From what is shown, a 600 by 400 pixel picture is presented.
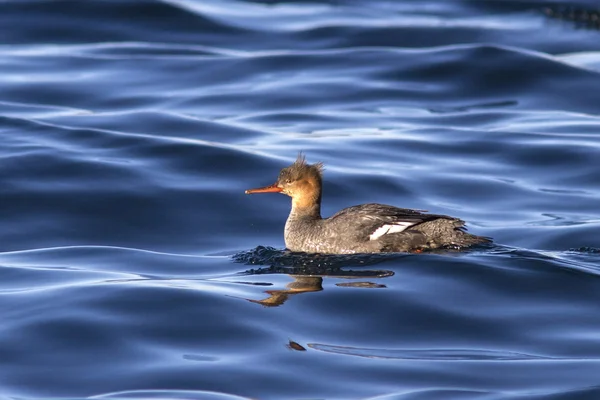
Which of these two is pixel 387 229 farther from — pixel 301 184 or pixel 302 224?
pixel 301 184

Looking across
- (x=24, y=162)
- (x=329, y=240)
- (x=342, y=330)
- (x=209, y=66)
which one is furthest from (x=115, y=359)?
(x=209, y=66)

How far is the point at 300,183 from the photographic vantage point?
1238 cm

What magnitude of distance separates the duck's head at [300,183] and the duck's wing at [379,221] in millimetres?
807

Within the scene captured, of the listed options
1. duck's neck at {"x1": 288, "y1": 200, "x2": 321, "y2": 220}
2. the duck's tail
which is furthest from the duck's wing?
duck's neck at {"x1": 288, "y1": 200, "x2": 321, "y2": 220}

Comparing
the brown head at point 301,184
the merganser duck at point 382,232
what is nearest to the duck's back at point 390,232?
the merganser duck at point 382,232

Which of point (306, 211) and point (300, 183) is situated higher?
point (300, 183)

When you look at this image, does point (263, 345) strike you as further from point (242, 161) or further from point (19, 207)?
point (242, 161)

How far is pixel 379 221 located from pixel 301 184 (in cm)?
121

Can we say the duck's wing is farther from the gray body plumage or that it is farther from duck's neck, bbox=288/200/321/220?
duck's neck, bbox=288/200/321/220

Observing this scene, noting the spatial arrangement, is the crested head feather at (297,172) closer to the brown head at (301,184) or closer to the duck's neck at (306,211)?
the brown head at (301,184)

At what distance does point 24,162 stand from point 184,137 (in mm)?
3050

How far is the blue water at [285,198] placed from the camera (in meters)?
9.09

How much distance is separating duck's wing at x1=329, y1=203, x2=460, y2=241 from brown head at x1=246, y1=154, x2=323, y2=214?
2.60 ft

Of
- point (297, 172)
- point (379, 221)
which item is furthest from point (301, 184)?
point (379, 221)
